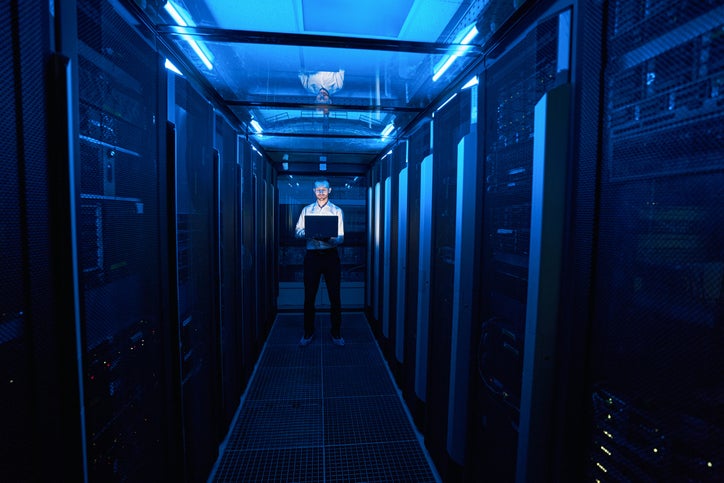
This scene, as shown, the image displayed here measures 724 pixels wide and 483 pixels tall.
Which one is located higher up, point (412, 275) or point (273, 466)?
point (412, 275)

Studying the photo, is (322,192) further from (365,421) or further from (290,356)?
(365,421)

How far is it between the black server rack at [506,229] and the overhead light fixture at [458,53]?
0.43 feet

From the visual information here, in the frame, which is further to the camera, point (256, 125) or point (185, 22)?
point (256, 125)

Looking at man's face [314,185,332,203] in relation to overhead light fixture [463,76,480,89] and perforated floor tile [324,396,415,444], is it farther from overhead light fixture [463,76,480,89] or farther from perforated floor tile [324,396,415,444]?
overhead light fixture [463,76,480,89]

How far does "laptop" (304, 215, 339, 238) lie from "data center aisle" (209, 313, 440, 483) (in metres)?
1.33

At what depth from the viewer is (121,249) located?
1.04 metres

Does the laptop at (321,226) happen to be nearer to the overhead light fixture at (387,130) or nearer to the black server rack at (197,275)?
the overhead light fixture at (387,130)

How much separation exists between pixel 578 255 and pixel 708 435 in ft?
1.41

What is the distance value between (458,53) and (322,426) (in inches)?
97.9

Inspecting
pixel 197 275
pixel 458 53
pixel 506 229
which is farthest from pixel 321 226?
pixel 506 229

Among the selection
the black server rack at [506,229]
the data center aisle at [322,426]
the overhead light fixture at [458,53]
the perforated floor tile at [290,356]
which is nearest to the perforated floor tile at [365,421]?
the data center aisle at [322,426]

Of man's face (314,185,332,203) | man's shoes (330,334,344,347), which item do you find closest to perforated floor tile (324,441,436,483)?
man's shoes (330,334,344,347)

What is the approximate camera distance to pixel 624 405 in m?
0.76

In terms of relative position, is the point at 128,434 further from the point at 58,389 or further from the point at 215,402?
the point at 215,402
